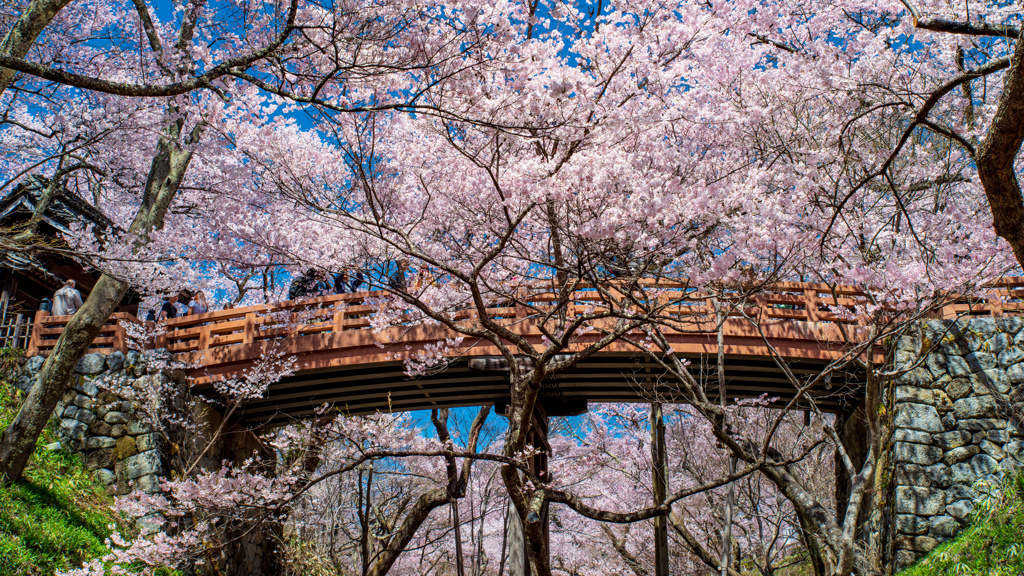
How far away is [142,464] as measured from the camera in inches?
356

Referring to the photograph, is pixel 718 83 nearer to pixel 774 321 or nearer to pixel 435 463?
pixel 774 321

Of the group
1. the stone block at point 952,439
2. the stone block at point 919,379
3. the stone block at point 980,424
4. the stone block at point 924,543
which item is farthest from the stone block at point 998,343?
the stone block at point 924,543

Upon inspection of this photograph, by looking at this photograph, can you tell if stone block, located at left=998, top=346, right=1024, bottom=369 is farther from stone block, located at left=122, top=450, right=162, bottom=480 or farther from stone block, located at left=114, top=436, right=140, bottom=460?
stone block, located at left=114, top=436, right=140, bottom=460

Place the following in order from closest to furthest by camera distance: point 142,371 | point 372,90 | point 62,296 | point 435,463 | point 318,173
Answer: point 372,90 → point 142,371 → point 62,296 → point 318,173 → point 435,463

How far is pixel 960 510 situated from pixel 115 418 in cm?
1125

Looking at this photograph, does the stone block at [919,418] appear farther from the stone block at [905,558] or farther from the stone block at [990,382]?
the stone block at [905,558]

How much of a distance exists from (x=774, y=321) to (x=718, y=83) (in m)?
3.39

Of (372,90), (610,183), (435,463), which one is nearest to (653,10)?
(610,183)

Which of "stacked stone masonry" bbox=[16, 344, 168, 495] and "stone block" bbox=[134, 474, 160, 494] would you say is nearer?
"stone block" bbox=[134, 474, 160, 494]

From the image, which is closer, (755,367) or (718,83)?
(718,83)

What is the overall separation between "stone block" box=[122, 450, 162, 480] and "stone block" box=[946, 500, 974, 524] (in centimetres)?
1036

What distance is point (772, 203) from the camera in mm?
5938

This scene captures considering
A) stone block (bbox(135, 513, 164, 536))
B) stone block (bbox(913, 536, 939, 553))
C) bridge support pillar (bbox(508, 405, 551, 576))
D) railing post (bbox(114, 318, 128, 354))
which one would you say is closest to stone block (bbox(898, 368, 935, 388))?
stone block (bbox(913, 536, 939, 553))

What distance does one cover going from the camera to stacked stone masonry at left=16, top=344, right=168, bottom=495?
352 inches
